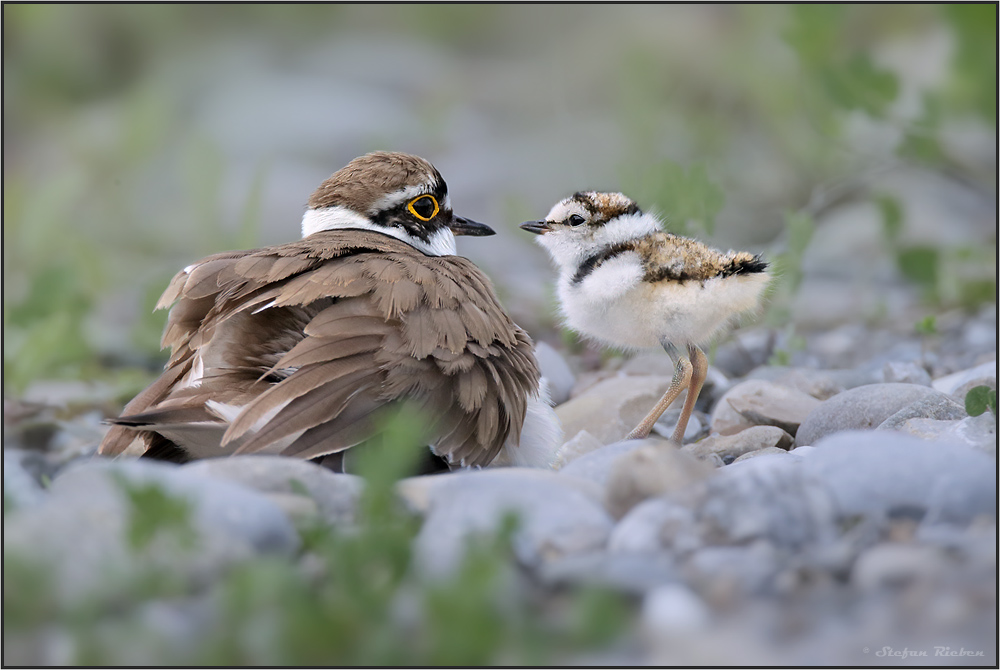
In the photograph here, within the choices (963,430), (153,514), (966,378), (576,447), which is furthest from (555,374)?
(153,514)

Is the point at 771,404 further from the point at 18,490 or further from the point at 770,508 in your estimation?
the point at 18,490

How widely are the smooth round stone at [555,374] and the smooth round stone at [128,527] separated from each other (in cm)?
244

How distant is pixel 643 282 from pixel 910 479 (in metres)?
1.40

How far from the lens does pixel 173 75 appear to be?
545 inches

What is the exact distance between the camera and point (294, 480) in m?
2.77

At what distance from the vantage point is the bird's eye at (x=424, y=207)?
4.64 m

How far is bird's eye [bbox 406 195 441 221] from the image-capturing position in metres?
4.64

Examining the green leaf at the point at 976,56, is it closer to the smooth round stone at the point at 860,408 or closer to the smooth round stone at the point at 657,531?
the smooth round stone at the point at 860,408

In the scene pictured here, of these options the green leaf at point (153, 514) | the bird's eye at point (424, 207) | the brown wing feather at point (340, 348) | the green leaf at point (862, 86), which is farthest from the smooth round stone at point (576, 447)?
the green leaf at point (862, 86)

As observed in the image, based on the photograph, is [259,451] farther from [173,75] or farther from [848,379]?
[173,75]

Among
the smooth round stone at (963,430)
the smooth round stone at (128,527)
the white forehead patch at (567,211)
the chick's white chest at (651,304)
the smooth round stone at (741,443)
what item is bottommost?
the smooth round stone at (128,527)

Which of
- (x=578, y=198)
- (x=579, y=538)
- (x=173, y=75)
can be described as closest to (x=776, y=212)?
(x=578, y=198)

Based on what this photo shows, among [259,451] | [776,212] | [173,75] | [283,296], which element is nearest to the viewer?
[259,451]

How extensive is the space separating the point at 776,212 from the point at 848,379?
13.0ft
